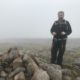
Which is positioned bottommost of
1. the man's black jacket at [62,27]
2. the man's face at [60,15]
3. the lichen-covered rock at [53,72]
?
the lichen-covered rock at [53,72]

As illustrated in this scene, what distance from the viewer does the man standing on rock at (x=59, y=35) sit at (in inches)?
781

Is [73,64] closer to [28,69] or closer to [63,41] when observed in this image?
[63,41]

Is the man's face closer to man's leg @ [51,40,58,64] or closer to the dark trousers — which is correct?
the dark trousers

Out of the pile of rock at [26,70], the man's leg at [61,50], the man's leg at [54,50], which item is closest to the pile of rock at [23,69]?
the pile of rock at [26,70]

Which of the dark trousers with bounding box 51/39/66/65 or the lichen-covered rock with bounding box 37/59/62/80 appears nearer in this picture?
the lichen-covered rock with bounding box 37/59/62/80

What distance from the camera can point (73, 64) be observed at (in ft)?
70.3

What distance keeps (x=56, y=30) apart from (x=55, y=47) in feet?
3.98

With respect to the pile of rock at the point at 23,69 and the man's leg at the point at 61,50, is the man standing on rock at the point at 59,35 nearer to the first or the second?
the man's leg at the point at 61,50

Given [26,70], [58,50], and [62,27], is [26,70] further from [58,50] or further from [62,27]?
[62,27]

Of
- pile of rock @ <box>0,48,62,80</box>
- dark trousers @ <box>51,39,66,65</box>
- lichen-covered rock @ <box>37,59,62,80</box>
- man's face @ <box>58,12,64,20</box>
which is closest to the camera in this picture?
pile of rock @ <box>0,48,62,80</box>

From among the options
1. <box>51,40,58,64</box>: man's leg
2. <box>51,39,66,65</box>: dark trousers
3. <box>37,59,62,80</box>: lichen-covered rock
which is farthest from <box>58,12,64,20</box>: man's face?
<box>37,59,62,80</box>: lichen-covered rock

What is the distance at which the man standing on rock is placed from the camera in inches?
781

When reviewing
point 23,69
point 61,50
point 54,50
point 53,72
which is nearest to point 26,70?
point 23,69

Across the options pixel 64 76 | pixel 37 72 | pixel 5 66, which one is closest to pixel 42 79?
pixel 37 72
